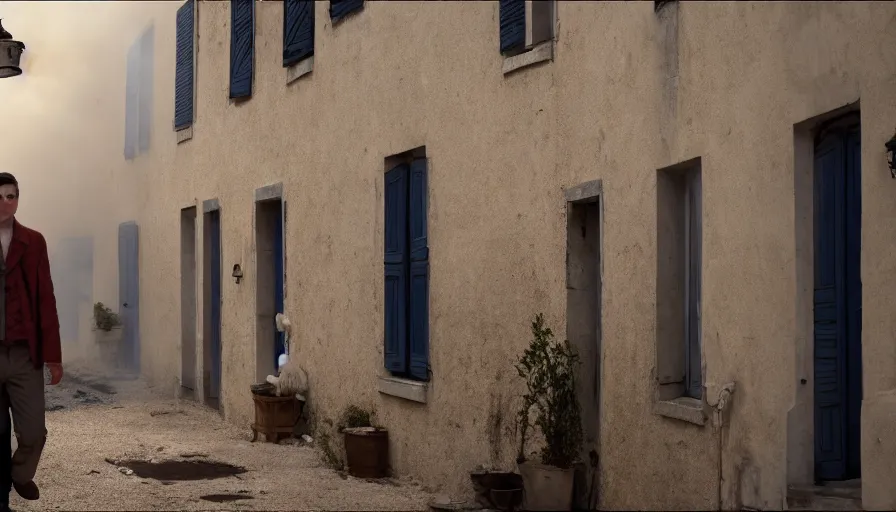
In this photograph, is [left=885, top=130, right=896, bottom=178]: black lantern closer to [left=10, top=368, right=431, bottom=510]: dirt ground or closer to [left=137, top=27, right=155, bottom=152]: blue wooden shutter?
[left=10, top=368, right=431, bottom=510]: dirt ground

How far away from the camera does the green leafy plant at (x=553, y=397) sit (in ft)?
24.5

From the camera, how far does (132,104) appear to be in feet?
61.7

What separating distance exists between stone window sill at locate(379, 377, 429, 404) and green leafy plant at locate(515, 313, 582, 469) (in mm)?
1694

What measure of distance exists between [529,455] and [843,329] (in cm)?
280

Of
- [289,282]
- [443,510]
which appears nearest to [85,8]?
[289,282]

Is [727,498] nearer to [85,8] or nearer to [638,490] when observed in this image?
[638,490]

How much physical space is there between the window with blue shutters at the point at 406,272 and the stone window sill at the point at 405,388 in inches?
3.3

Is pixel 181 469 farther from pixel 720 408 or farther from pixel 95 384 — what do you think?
pixel 95 384

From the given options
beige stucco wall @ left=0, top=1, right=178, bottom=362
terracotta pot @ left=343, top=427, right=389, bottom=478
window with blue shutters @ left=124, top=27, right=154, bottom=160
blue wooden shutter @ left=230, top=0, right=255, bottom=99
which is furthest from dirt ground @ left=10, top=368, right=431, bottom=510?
beige stucco wall @ left=0, top=1, right=178, bottom=362

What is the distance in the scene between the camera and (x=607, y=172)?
7.40 m

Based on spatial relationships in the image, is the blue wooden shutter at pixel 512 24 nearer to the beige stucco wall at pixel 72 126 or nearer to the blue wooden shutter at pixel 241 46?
the blue wooden shutter at pixel 241 46

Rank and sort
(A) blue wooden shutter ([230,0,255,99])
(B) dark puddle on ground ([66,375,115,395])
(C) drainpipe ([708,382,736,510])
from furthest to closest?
(B) dark puddle on ground ([66,375,115,395]) → (A) blue wooden shutter ([230,0,255,99]) → (C) drainpipe ([708,382,736,510])

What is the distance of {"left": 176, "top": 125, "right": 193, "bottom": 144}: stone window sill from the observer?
611 inches

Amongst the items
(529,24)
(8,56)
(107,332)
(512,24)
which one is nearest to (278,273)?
(8,56)
